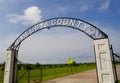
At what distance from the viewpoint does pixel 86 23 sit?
10164mm

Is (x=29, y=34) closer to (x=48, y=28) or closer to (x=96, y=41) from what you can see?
(x=48, y=28)

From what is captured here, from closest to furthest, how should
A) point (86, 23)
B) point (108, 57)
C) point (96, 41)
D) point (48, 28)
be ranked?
point (108, 57), point (96, 41), point (86, 23), point (48, 28)

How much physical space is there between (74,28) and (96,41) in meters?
1.84

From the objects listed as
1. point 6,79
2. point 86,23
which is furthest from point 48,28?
point 6,79

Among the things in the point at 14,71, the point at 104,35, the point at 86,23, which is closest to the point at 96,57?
the point at 104,35

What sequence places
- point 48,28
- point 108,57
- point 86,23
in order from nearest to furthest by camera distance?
point 108,57, point 86,23, point 48,28

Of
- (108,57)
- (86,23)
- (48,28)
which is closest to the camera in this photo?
(108,57)

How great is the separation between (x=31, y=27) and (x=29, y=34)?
52 cm

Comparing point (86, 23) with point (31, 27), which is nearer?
point (86, 23)

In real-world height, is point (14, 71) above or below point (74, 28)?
below

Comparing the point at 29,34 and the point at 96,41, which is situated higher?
the point at 29,34

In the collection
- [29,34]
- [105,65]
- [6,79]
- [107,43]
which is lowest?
[6,79]

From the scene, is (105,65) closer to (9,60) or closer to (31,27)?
(31,27)

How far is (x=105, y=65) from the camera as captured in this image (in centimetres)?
898
